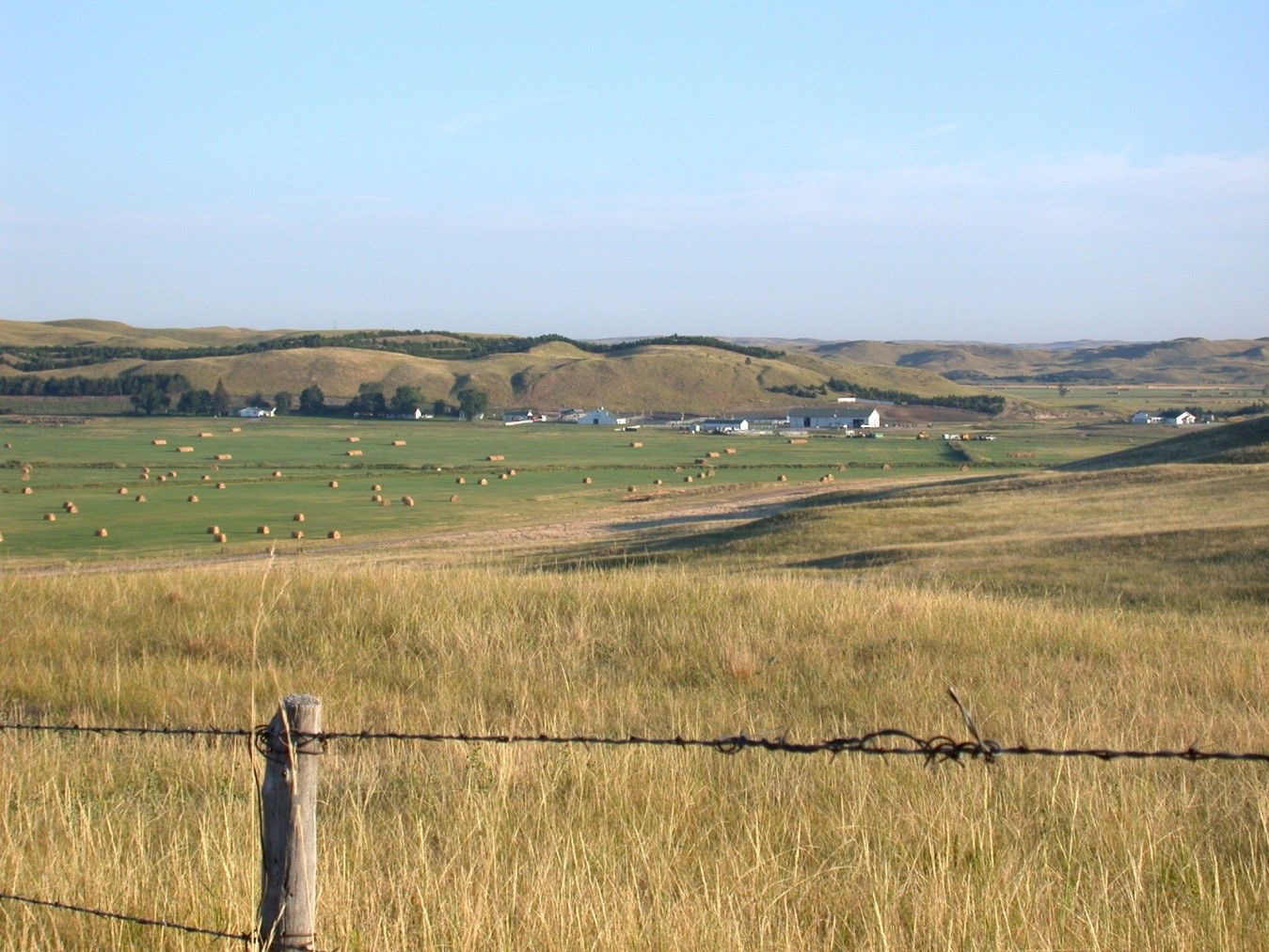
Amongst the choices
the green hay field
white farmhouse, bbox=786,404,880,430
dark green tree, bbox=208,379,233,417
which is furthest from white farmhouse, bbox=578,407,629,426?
dark green tree, bbox=208,379,233,417

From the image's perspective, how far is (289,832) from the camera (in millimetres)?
3660

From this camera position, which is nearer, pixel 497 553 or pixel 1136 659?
pixel 1136 659

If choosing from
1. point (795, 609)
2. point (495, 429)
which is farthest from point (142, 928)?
point (495, 429)

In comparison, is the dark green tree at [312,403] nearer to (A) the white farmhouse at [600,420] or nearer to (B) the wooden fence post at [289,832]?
(A) the white farmhouse at [600,420]

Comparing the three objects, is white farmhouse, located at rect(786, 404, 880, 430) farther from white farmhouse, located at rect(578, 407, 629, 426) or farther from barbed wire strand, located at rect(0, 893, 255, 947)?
barbed wire strand, located at rect(0, 893, 255, 947)

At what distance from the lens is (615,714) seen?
8266 millimetres

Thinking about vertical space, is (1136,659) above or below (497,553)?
above

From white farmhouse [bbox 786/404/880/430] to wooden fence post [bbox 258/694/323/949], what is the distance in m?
129

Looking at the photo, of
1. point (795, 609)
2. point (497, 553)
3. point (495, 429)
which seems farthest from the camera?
point (495, 429)

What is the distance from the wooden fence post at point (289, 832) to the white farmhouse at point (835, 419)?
5096 inches

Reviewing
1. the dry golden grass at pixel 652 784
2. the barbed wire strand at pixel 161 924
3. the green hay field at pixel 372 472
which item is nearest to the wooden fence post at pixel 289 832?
the barbed wire strand at pixel 161 924

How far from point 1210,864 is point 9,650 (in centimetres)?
905

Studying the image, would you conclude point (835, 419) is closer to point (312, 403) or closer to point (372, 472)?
point (312, 403)

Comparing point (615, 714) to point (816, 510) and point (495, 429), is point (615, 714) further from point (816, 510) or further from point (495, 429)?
point (495, 429)
